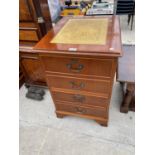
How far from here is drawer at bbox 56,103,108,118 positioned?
3.79ft

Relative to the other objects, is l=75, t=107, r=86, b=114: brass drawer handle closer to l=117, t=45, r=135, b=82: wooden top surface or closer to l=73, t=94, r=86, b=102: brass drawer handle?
l=73, t=94, r=86, b=102: brass drawer handle

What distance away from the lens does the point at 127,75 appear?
1149mm

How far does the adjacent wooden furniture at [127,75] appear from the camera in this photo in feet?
3.70

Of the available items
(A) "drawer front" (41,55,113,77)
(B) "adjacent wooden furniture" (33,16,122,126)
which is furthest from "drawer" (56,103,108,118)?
(A) "drawer front" (41,55,113,77)

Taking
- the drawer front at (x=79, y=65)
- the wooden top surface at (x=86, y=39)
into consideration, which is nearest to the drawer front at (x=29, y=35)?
the wooden top surface at (x=86, y=39)

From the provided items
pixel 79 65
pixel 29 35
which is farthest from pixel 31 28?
pixel 79 65

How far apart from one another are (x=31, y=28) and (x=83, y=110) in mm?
870

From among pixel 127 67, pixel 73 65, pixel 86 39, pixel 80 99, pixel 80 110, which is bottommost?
pixel 80 110

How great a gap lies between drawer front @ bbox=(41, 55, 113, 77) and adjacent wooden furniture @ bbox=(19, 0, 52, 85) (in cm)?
15

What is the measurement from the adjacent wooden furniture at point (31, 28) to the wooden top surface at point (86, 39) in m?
0.21

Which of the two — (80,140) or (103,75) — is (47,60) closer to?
(103,75)

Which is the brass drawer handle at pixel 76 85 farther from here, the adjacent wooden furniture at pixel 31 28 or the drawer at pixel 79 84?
the adjacent wooden furniture at pixel 31 28

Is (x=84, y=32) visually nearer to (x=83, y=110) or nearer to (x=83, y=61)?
(x=83, y=61)
